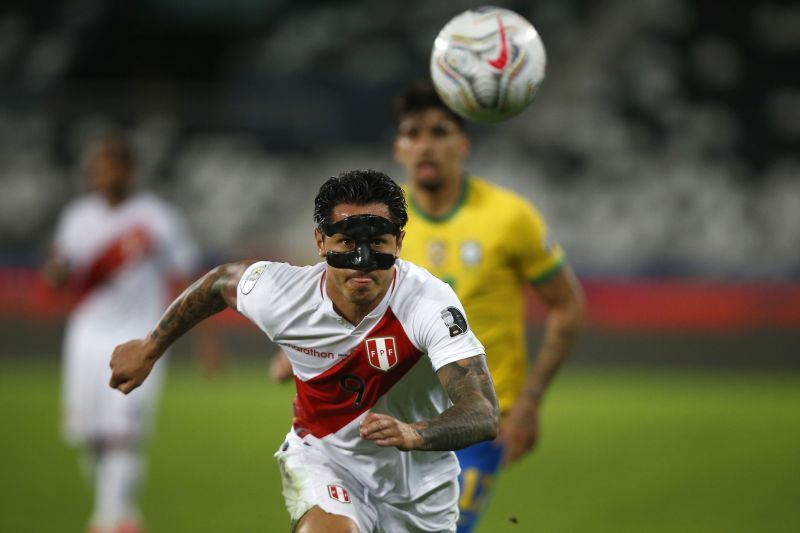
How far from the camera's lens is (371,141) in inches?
677

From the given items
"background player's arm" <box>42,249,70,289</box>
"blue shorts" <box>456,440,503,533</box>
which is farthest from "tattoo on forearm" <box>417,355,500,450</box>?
"background player's arm" <box>42,249,70,289</box>

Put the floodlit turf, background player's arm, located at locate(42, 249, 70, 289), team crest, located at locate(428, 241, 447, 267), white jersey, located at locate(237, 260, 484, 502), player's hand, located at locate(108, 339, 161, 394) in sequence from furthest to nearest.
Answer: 1. the floodlit turf
2. background player's arm, located at locate(42, 249, 70, 289)
3. team crest, located at locate(428, 241, 447, 267)
4. player's hand, located at locate(108, 339, 161, 394)
5. white jersey, located at locate(237, 260, 484, 502)

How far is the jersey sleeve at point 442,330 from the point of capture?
375 cm

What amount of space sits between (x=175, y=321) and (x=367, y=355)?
28.9 inches

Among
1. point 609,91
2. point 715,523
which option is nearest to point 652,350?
point 609,91

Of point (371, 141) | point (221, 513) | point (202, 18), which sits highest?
point (202, 18)

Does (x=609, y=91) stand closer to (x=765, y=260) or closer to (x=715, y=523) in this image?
(x=765, y=260)

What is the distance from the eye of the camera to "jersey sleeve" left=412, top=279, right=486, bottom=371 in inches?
148

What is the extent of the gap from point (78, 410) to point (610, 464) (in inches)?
179

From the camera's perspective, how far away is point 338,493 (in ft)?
13.3

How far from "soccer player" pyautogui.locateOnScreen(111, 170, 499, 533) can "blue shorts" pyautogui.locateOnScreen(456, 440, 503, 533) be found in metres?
0.75

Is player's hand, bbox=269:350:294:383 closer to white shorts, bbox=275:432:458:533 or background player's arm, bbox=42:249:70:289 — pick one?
white shorts, bbox=275:432:458:533

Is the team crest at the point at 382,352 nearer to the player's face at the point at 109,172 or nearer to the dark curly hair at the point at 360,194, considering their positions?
the dark curly hair at the point at 360,194

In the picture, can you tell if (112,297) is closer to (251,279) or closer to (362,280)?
(251,279)
